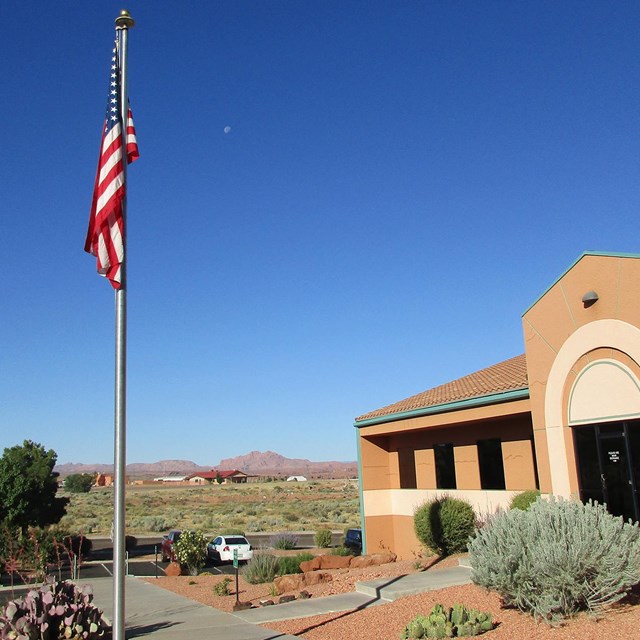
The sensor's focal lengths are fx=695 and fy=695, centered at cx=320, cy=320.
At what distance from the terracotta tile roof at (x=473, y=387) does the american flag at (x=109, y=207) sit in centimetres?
1129

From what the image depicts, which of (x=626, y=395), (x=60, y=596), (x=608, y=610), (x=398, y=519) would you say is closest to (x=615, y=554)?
(x=608, y=610)

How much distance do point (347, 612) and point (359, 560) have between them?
785 centimetres

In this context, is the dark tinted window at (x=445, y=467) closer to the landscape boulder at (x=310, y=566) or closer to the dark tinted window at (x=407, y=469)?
the dark tinted window at (x=407, y=469)

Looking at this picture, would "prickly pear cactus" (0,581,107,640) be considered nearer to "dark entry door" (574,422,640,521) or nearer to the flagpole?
the flagpole

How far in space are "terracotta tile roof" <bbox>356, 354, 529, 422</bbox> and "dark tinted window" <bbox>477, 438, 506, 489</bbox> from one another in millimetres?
1766

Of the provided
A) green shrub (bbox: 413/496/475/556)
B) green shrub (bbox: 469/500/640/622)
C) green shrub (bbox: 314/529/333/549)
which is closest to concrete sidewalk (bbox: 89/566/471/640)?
green shrub (bbox: 413/496/475/556)

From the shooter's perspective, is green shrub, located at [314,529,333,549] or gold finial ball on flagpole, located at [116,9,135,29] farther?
green shrub, located at [314,529,333,549]

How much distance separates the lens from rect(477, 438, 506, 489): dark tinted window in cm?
2042

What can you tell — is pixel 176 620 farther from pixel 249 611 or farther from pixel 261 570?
pixel 261 570

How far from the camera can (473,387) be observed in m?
21.0

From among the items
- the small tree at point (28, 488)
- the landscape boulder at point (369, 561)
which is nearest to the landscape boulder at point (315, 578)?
the landscape boulder at point (369, 561)

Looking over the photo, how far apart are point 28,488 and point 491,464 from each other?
20.2m

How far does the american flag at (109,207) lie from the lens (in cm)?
931

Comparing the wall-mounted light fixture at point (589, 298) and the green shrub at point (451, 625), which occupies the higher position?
the wall-mounted light fixture at point (589, 298)
